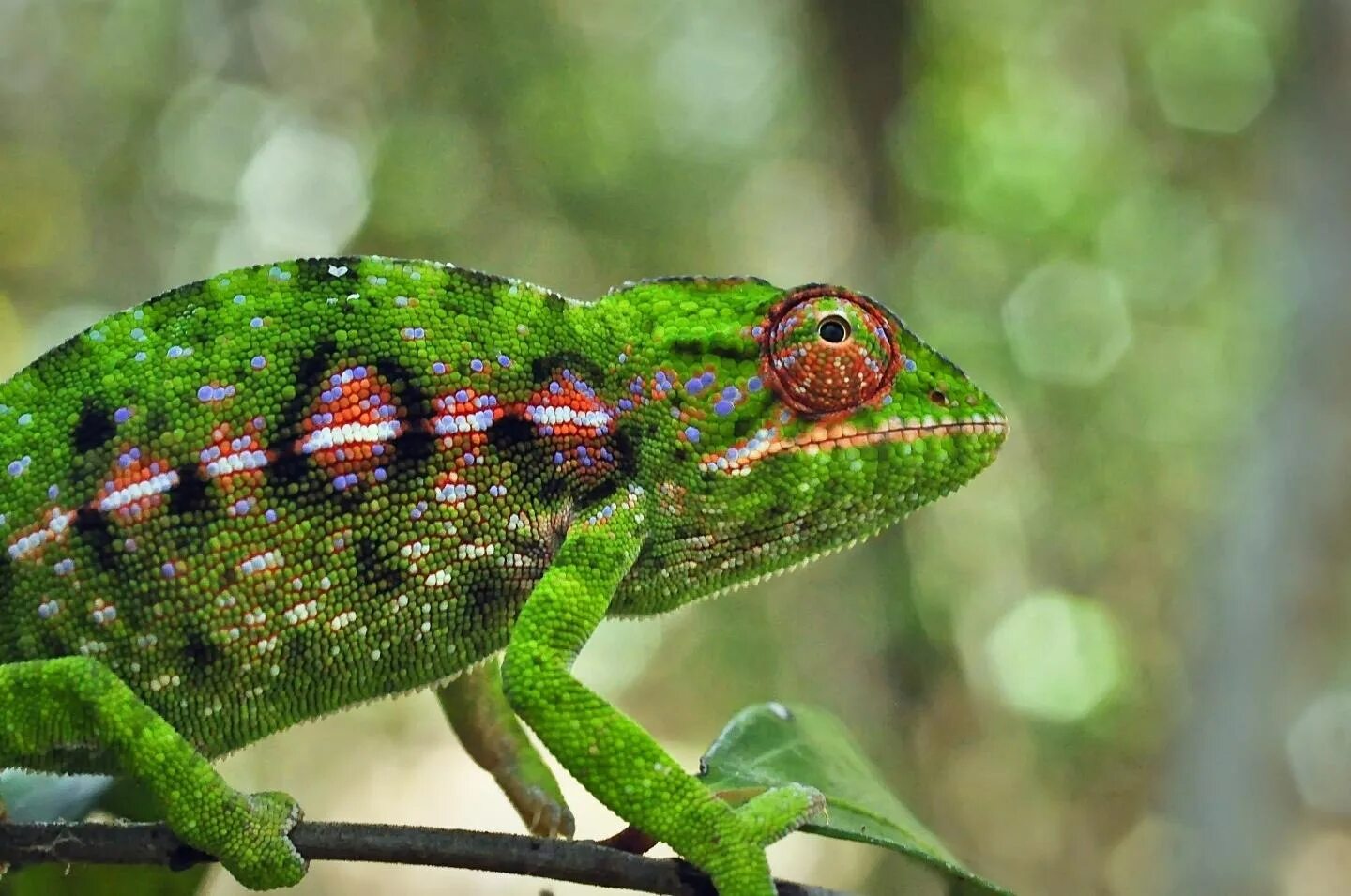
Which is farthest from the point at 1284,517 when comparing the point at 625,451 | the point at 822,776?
the point at 625,451

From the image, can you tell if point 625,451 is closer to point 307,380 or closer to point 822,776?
point 307,380

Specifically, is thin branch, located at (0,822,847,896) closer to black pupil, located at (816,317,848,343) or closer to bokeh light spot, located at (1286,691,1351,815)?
black pupil, located at (816,317,848,343)

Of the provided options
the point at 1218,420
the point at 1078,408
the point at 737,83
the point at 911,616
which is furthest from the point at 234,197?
the point at 1218,420

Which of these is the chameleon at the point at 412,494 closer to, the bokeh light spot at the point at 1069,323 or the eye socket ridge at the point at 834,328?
the eye socket ridge at the point at 834,328

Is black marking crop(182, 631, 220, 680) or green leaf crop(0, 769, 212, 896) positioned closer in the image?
black marking crop(182, 631, 220, 680)

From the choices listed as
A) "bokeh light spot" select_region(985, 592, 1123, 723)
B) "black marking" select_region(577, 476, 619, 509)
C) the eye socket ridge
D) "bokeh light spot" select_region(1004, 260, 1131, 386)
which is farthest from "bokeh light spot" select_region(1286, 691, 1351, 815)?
"black marking" select_region(577, 476, 619, 509)

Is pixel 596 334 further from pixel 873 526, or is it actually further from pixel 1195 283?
pixel 1195 283
